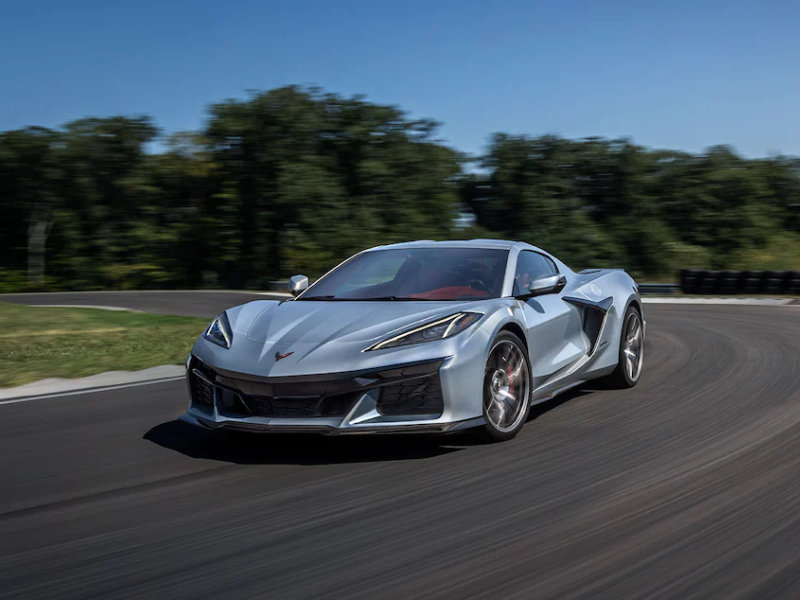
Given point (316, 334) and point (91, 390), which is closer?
point (316, 334)

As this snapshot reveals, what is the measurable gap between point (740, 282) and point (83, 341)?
1752 centimetres

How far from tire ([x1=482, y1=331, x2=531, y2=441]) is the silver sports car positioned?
1 centimetres

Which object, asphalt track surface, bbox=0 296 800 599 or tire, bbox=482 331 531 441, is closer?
asphalt track surface, bbox=0 296 800 599

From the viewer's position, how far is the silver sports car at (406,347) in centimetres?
520

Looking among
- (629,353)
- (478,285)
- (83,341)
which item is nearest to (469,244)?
(478,285)

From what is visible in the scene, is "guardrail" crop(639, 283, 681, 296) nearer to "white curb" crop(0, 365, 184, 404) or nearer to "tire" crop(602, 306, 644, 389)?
"tire" crop(602, 306, 644, 389)

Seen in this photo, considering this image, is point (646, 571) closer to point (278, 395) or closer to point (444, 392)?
point (444, 392)

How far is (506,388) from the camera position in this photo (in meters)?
5.90

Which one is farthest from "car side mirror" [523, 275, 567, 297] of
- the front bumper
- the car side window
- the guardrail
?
the guardrail

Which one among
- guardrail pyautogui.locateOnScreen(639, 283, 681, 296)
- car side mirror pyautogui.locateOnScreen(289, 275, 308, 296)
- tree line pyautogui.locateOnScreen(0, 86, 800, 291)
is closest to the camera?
car side mirror pyautogui.locateOnScreen(289, 275, 308, 296)

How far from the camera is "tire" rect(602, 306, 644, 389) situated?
25.6 ft

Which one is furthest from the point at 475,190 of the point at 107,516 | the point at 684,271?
the point at 107,516

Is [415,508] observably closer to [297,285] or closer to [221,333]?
[221,333]

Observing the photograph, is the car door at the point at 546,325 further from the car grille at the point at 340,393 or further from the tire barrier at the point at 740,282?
the tire barrier at the point at 740,282
